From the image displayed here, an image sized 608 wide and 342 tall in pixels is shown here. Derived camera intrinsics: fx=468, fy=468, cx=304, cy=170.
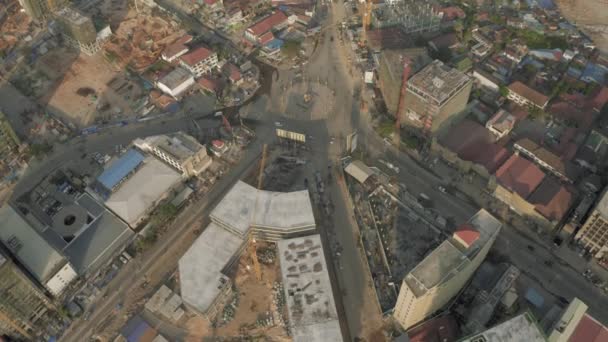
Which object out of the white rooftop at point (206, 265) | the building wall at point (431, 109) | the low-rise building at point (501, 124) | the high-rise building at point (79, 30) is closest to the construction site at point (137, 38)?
the high-rise building at point (79, 30)

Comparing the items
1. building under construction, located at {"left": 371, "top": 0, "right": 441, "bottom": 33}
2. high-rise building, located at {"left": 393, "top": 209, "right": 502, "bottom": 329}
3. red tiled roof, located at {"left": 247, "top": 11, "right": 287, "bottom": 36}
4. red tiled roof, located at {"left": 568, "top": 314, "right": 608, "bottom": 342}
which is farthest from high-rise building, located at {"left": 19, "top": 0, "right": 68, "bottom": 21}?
red tiled roof, located at {"left": 568, "top": 314, "right": 608, "bottom": 342}

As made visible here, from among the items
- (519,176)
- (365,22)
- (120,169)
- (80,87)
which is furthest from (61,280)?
(365,22)

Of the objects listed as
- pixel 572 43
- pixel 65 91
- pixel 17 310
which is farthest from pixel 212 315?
pixel 572 43

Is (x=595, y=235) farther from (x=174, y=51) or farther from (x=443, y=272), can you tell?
(x=174, y=51)

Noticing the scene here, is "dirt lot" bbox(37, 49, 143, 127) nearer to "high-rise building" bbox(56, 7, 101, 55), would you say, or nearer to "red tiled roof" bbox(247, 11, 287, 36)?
"high-rise building" bbox(56, 7, 101, 55)

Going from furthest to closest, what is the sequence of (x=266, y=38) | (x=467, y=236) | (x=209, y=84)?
1. (x=266, y=38)
2. (x=209, y=84)
3. (x=467, y=236)

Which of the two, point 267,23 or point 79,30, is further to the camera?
point 267,23
